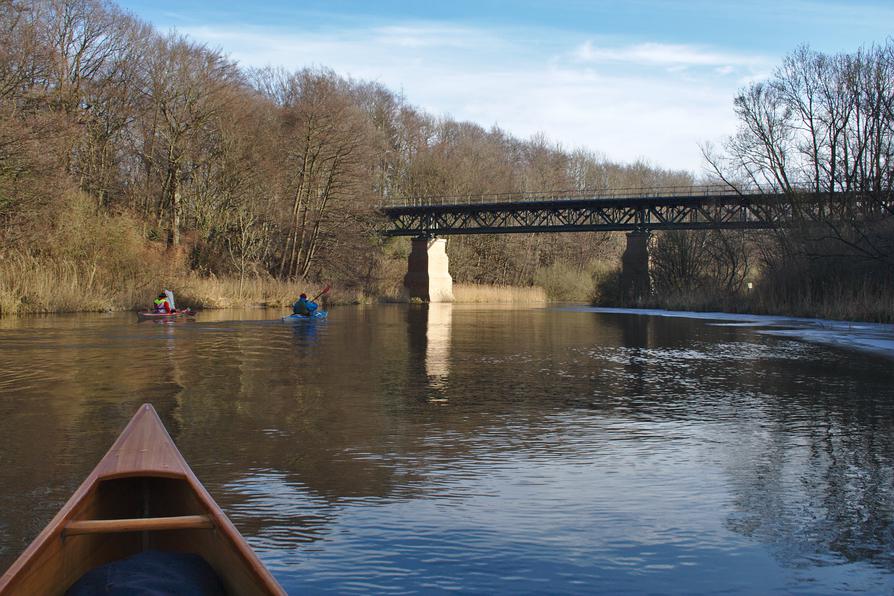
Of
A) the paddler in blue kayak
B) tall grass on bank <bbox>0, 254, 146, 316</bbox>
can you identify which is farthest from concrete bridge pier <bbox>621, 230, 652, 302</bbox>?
tall grass on bank <bbox>0, 254, 146, 316</bbox>

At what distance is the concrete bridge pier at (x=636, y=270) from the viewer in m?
55.4

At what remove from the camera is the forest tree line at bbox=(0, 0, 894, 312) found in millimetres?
30594

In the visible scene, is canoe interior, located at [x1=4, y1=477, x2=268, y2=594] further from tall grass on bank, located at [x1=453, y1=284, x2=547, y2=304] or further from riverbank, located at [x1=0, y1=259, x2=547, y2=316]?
tall grass on bank, located at [x1=453, y1=284, x2=547, y2=304]

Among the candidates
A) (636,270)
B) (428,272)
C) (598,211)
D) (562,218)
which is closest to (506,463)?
(636,270)

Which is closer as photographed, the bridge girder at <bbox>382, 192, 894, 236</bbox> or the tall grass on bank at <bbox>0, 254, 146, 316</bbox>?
the tall grass on bank at <bbox>0, 254, 146, 316</bbox>

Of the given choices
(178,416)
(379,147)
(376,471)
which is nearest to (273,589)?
(376,471)

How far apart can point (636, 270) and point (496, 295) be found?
500 inches

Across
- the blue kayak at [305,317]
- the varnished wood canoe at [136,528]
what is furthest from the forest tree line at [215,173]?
the varnished wood canoe at [136,528]

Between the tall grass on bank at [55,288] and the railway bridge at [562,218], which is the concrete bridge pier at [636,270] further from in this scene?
the tall grass on bank at [55,288]

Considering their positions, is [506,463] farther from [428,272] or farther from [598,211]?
[598,211]

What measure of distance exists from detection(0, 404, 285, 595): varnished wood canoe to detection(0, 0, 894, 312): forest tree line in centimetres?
2567

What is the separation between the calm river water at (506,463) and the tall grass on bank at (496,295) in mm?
49003

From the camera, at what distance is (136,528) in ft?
13.1

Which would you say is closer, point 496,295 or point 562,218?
point 496,295
